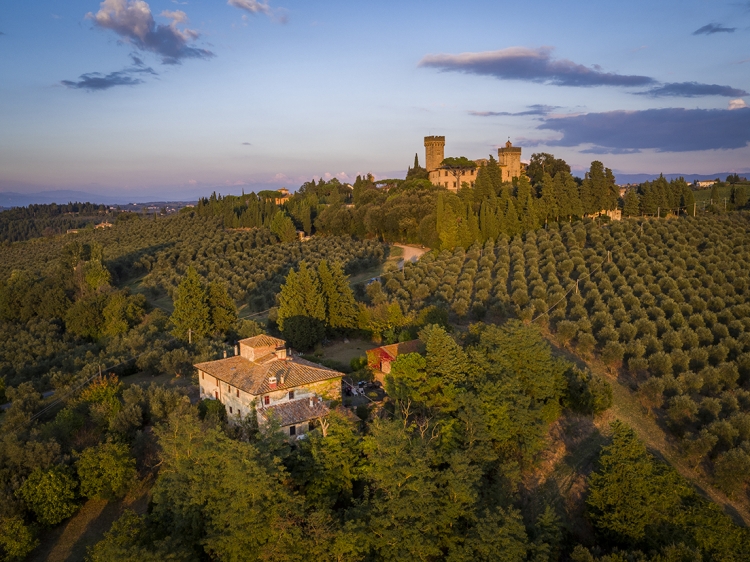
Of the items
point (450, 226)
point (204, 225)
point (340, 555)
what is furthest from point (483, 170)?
point (340, 555)

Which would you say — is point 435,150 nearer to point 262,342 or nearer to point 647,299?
point 647,299

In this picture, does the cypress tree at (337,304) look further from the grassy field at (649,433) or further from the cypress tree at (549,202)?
the cypress tree at (549,202)

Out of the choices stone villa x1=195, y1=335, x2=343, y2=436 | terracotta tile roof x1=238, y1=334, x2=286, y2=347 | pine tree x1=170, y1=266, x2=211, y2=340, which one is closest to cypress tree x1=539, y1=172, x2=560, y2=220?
pine tree x1=170, y1=266, x2=211, y2=340

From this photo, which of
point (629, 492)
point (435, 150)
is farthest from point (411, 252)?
point (629, 492)

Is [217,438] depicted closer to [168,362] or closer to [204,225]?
[168,362]

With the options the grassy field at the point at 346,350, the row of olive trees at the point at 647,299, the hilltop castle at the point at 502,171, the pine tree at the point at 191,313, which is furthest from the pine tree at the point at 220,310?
the hilltop castle at the point at 502,171
